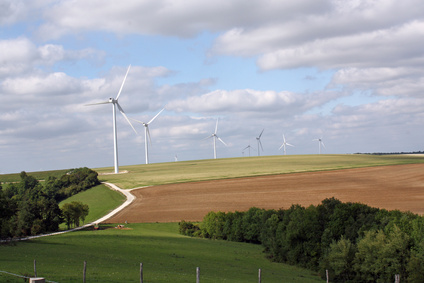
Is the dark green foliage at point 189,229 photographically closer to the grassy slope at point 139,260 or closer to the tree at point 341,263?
the grassy slope at point 139,260

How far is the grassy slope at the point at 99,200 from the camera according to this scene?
102 m

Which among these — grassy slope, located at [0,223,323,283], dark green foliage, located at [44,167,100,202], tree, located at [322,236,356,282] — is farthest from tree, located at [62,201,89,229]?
dark green foliage, located at [44,167,100,202]

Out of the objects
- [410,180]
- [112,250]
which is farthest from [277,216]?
[410,180]

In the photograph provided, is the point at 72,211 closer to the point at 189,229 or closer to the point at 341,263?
the point at 189,229

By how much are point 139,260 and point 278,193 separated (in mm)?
68460

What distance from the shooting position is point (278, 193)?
4279 inches

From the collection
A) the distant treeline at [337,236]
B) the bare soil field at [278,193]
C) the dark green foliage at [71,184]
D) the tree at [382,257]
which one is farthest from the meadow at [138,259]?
the dark green foliage at [71,184]

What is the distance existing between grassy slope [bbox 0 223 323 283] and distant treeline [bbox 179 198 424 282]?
3681 mm

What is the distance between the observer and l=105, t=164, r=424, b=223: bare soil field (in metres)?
94.2

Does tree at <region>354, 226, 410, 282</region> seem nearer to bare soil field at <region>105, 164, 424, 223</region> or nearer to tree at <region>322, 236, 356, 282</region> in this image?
tree at <region>322, 236, 356, 282</region>

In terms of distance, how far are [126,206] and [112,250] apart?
54990 mm

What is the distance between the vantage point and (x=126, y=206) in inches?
4129

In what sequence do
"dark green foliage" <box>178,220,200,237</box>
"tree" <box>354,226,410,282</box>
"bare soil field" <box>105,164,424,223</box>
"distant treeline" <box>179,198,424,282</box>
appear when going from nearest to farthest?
"tree" <box>354,226,410,282</box>
"distant treeline" <box>179,198,424,282</box>
"dark green foliage" <box>178,220,200,237</box>
"bare soil field" <box>105,164,424,223</box>

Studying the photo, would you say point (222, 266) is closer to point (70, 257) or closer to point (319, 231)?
point (70, 257)
